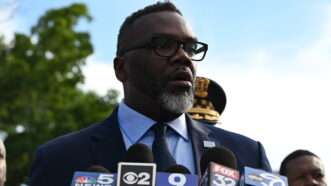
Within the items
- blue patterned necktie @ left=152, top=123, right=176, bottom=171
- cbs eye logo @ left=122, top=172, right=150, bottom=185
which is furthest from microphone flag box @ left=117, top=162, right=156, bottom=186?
blue patterned necktie @ left=152, top=123, right=176, bottom=171

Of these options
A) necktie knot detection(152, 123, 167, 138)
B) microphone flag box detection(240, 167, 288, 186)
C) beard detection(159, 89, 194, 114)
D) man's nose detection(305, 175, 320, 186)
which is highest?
beard detection(159, 89, 194, 114)

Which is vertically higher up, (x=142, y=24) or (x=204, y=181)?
(x=142, y=24)

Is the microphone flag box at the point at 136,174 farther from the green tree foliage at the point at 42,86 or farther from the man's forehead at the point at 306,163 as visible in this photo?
the green tree foliage at the point at 42,86

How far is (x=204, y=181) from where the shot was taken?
385cm

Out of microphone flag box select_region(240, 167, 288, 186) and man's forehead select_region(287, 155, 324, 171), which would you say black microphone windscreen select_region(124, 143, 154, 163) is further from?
man's forehead select_region(287, 155, 324, 171)

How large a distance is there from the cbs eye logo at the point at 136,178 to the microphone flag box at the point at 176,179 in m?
0.12

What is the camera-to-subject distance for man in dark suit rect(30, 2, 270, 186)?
15.3 ft

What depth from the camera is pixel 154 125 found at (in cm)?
484

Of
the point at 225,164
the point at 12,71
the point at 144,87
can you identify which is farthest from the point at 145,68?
the point at 12,71

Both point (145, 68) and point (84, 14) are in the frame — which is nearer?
point (145, 68)

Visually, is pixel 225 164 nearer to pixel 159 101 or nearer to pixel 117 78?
pixel 159 101

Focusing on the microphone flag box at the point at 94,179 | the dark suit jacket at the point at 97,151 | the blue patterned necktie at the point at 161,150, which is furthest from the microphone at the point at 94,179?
the dark suit jacket at the point at 97,151

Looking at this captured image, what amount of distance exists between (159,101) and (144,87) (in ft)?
0.55

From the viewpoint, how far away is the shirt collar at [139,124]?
15.8 feet
